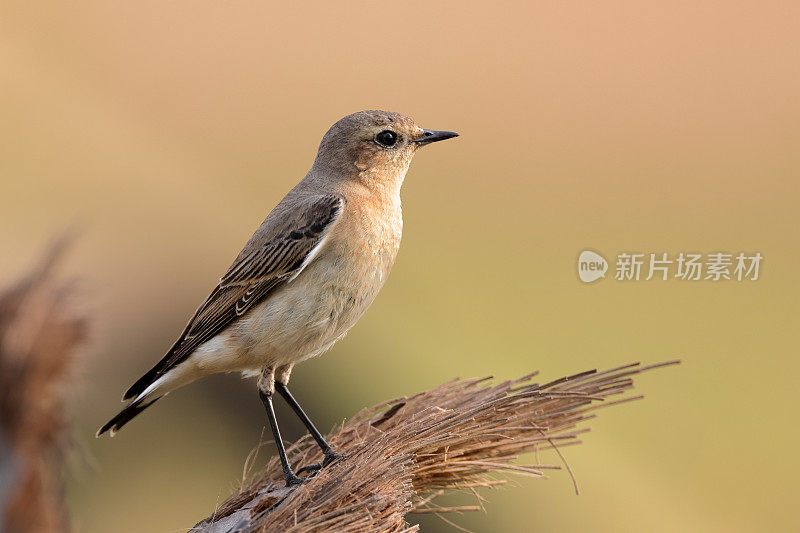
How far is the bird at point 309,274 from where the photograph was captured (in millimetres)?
3850

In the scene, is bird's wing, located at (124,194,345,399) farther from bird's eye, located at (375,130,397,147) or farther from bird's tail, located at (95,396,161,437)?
bird's eye, located at (375,130,397,147)

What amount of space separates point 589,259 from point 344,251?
7.67 feet

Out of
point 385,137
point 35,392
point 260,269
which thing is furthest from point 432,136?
point 35,392

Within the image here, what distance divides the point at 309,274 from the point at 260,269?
299mm

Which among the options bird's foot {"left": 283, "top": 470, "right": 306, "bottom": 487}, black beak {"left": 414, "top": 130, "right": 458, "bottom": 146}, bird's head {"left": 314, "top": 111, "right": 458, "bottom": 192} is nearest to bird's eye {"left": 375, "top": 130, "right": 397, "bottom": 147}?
bird's head {"left": 314, "top": 111, "right": 458, "bottom": 192}

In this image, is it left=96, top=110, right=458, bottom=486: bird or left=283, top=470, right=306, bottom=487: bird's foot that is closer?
left=283, top=470, right=306, bottom=487: bird's foot

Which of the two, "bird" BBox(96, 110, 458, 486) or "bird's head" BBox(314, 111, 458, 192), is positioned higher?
"bird's head" BBox(314, 111, 458, 192)

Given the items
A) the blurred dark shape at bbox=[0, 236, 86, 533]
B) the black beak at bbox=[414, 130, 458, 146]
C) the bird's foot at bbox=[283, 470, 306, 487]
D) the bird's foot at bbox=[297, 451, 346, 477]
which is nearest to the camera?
the blurred dark shape at bbox=[0, 236, 86, 533]

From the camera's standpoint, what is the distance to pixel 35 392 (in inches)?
134

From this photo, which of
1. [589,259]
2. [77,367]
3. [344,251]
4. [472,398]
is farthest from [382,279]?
[589,259]

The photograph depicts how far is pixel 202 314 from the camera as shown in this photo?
4184 mm

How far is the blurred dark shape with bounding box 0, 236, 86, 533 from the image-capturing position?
325 centimetres

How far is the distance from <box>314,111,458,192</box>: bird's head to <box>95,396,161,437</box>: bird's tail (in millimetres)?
1511

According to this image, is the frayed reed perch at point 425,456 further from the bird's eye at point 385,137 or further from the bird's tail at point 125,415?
the bird's eye at point 385,137
